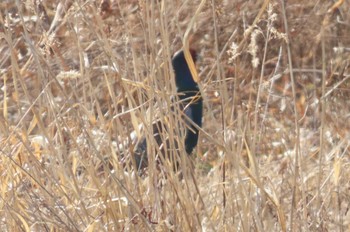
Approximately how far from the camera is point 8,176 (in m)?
2.28

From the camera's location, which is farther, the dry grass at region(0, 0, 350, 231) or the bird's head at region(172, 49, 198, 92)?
the bird's head at region(172, 49, 198, 92)

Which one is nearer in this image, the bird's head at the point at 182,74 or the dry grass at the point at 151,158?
the dry grass at the point at 151,158

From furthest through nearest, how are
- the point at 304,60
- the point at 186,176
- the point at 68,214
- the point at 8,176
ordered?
the point at 304,60 → the point at 8,176 → the point at 68,214 → the point at 186,176

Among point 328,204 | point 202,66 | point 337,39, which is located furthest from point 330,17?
point 328,204

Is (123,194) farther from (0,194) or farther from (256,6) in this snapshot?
(256,6)

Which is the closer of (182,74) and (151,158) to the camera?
(151,158)

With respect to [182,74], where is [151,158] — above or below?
above

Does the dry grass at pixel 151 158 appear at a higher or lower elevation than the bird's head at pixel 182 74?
higher

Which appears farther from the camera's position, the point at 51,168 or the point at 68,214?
the point at 51,168

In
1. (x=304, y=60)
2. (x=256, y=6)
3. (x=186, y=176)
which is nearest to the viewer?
(x=186, y=176)

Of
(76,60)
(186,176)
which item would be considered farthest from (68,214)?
(76,60)

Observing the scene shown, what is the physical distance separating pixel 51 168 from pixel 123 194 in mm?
342

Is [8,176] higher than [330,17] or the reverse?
higher

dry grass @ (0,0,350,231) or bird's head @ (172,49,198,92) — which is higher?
dry grass @ (0,0,350,231)
